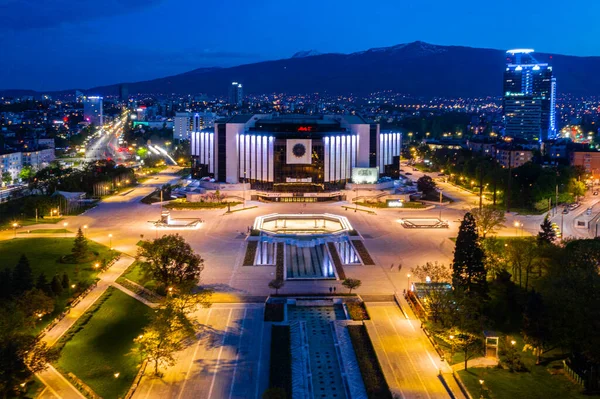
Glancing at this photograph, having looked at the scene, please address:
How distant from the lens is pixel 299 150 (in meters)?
59.9

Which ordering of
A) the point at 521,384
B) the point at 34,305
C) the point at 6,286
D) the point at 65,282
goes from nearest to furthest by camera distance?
1. the point at 521,384
2. the point at 34,305
3. the point at 6,286
4. the point at 65,282

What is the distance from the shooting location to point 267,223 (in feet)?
154

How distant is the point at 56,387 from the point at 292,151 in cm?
4333

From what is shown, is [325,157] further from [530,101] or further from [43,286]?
[530,101]

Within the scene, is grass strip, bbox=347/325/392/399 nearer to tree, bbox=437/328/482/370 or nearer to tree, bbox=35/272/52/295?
tree, bbox=437/328/482/370

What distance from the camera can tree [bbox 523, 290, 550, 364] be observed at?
20609 millimetres

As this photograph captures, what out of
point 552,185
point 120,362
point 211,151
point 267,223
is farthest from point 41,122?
point 120,362

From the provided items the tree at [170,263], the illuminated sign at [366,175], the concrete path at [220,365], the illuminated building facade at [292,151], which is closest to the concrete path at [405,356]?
the concrete path at [220,365]

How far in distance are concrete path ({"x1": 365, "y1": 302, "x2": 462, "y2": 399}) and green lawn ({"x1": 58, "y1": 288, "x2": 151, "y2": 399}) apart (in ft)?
28.4

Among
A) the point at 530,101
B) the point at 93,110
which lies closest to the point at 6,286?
the point at 530,101

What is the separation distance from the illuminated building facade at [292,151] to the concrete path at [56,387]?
136 feet

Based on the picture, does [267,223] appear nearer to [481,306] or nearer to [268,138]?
[268,138]

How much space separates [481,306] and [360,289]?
22.0 feet

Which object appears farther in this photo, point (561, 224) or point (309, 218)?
point (309, 218)
